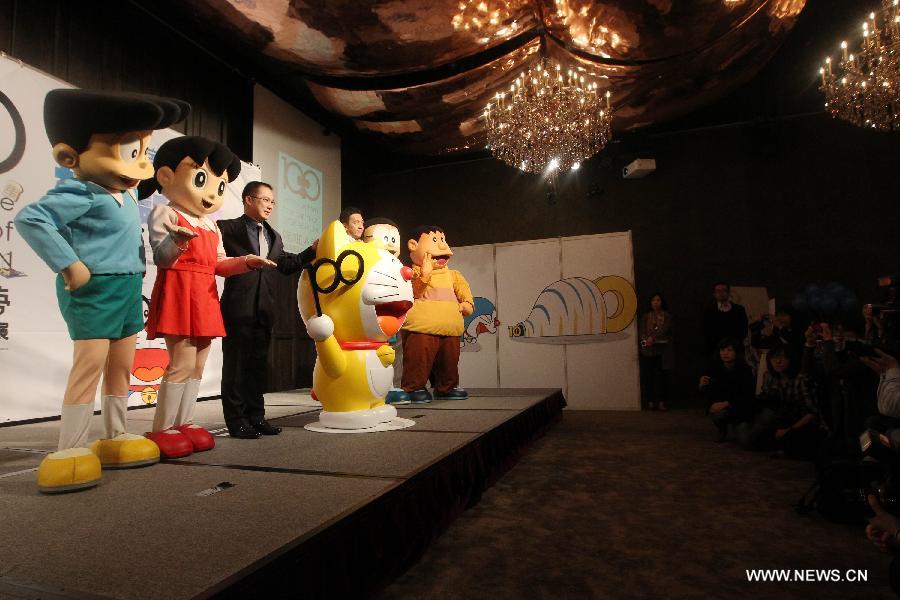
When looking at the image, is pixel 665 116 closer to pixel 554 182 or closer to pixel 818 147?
pixel 554 182

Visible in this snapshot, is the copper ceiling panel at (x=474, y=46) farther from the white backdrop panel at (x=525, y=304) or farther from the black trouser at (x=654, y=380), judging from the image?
the black trouser at (x=654, y=380)

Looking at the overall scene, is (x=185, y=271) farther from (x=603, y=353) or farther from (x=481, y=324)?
(x=603, y=353)

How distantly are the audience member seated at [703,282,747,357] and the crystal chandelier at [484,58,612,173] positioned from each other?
2083 millimetres

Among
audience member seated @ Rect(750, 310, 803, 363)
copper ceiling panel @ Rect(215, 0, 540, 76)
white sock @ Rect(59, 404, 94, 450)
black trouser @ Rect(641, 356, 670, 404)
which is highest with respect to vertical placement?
copper ceiling panel @ Rect(215, 0, 540, 76)

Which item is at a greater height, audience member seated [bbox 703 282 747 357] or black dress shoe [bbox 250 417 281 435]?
audience member seated [bbox 703 282 747 357]

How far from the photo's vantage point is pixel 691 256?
6.04 meters

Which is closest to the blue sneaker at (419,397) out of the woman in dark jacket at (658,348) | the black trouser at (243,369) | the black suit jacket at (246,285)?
the black trouser at (243,369)

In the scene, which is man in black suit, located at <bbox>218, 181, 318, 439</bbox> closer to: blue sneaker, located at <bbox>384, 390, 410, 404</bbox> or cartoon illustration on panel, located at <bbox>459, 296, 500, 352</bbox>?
blue sneaker, located at <bbox>384, 390, 410, 404</bbox>

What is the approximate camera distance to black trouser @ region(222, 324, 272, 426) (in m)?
2.22

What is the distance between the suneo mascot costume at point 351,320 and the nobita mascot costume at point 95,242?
29.6 inches

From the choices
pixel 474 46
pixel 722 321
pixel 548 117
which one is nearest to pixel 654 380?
pixel 722 321

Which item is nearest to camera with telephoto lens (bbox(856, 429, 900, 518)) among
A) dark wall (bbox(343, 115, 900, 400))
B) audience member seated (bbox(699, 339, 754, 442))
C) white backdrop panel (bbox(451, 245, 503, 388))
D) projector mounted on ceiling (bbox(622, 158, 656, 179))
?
audience member seated (bbox(699, 339, 754, 442))

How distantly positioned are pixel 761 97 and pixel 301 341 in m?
5.64

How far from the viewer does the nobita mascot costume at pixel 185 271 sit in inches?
73.0
